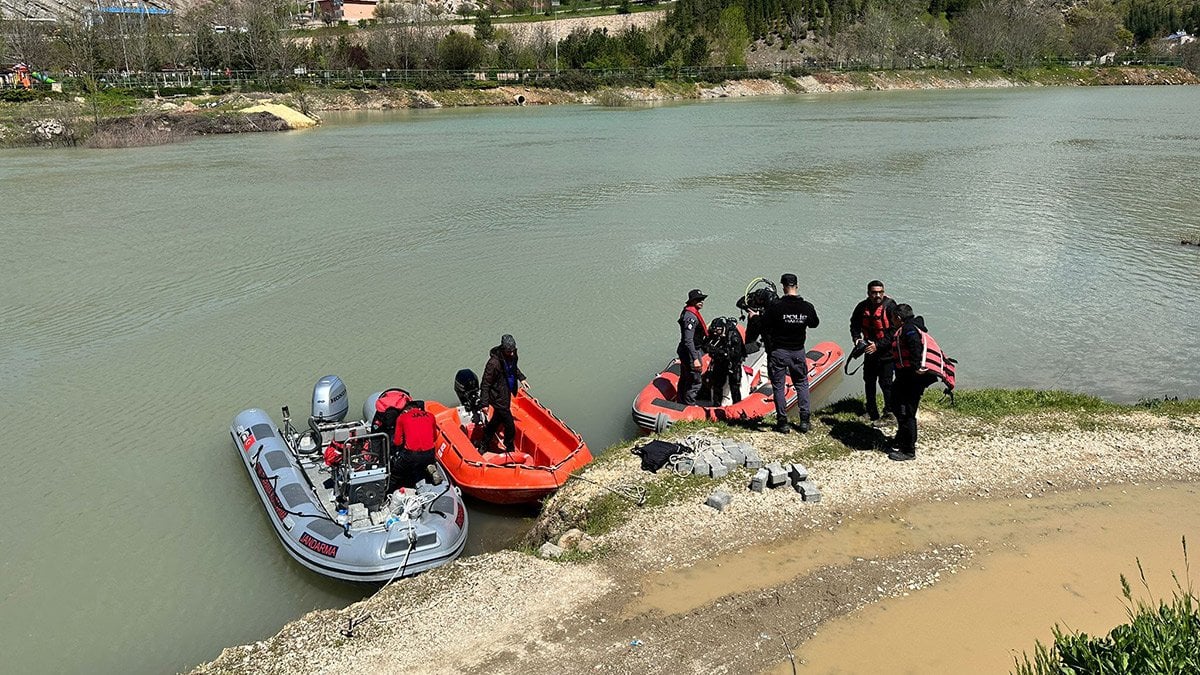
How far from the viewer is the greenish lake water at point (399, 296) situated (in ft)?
25.4

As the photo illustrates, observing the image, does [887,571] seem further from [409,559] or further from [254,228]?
[254,228]

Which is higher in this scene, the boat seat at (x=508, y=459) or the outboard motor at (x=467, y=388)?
the outboard motor at (x=467, y=388)

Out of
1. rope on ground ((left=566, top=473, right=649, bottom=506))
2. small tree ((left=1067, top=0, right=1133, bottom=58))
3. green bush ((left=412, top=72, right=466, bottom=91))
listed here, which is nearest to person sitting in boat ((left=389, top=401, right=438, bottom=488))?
rope on ground ((left=566, top=473, right=649, bottom=506))

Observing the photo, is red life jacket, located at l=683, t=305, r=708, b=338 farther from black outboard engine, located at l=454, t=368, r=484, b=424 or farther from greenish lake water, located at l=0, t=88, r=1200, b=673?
black outboard engine, located at l=454, t=368, r=484, b=424

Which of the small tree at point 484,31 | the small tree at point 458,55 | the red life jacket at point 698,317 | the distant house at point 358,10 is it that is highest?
the distant house at point 358,10

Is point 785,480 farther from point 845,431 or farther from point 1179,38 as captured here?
point 1179,38

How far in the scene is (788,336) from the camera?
8.09 metres

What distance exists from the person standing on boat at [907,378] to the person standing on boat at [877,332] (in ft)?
1.12

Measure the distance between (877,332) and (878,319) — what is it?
0.13 meters

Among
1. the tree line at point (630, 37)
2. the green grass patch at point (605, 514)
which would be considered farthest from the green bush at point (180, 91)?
the green grass patch at point (605, 514)

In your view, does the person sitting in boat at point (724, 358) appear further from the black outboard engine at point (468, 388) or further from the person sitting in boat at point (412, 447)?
the person sitting in boat at point (412, 447)

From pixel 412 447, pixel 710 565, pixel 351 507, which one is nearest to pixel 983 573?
pixel 710 565

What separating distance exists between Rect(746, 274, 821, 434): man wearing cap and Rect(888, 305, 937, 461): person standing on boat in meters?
0.86

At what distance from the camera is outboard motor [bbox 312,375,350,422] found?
9.34m
